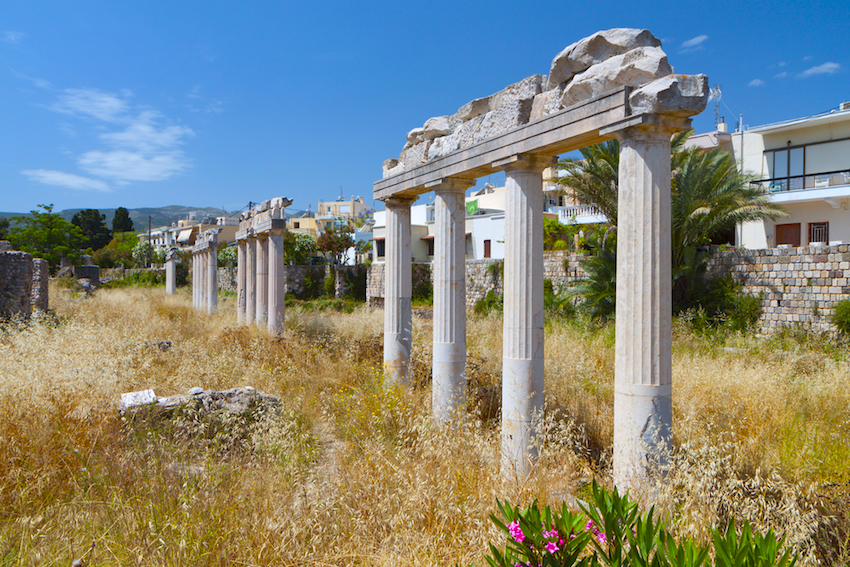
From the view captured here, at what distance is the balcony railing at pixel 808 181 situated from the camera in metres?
19.1

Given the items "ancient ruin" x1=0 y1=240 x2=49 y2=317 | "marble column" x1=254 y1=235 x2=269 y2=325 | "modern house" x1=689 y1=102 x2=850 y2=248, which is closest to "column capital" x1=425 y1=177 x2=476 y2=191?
"marble column" x1=254 y1=235 x2=269 y2=325

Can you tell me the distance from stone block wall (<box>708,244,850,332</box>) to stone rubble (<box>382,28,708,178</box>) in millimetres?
10689

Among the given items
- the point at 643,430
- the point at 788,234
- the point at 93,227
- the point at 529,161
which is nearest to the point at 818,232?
the point at 788,234

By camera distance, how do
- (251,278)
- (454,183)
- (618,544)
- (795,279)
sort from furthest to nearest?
(251,278), (795,279), (454,183), (618,544)

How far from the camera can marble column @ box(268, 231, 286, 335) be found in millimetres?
14016

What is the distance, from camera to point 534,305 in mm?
5445

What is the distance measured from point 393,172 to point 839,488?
6357 mm

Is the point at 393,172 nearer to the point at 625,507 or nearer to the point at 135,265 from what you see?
the point at 625,507

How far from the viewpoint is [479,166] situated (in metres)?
6.08

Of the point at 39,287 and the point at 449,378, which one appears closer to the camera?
the point at 449,378

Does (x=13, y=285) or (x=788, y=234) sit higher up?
(x=788, y=234)

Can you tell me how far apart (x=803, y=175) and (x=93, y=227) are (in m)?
66.8

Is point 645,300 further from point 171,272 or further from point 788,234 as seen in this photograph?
point 171,272

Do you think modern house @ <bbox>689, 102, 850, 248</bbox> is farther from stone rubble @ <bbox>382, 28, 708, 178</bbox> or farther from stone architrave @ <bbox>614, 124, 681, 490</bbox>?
stone architrave @ <bbox>614, 124, 681, 490</bbox>
